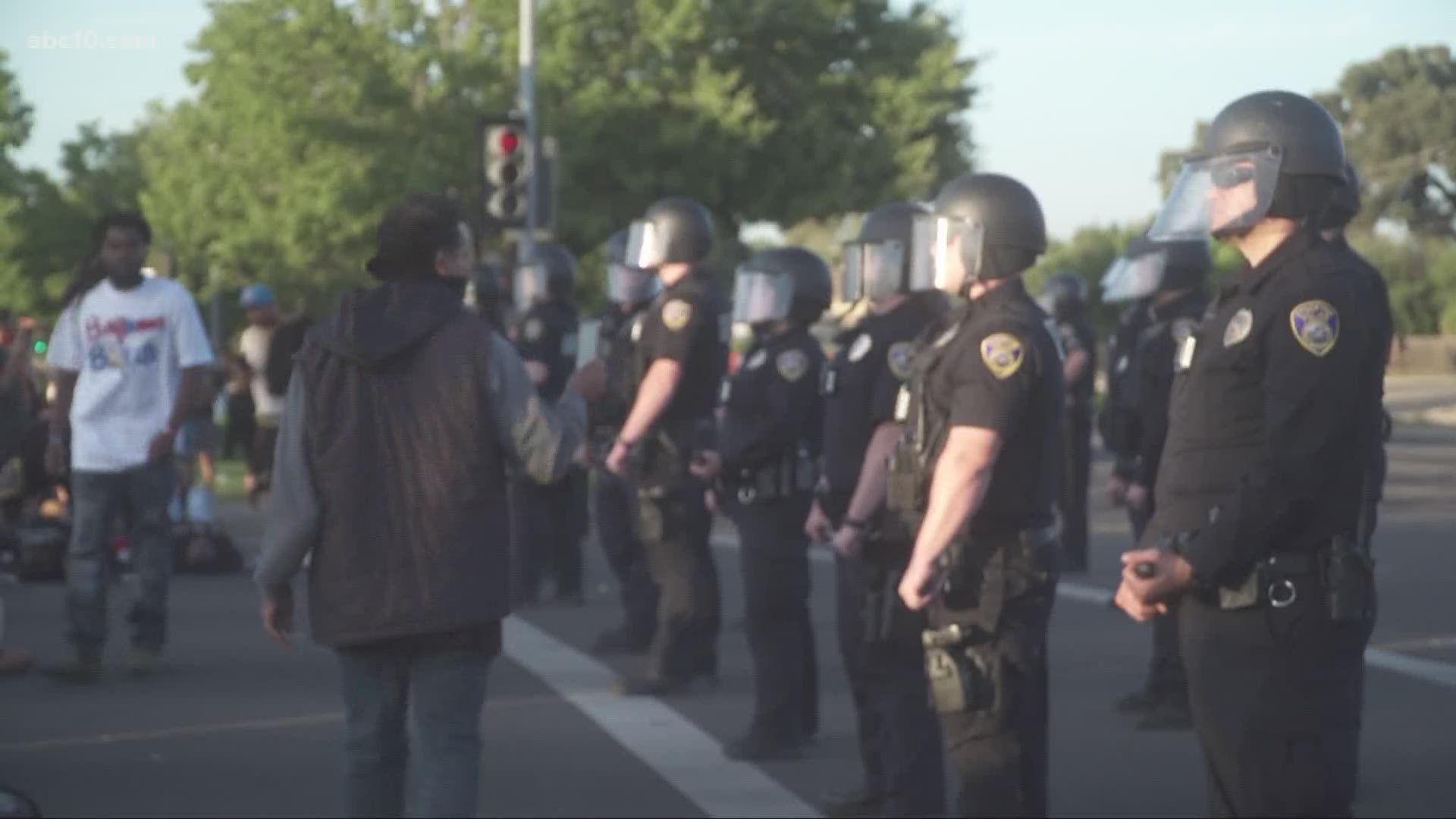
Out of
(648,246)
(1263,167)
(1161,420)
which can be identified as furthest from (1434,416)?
(1263,167)

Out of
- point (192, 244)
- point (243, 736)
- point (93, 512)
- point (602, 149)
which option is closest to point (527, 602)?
point (93, 512)

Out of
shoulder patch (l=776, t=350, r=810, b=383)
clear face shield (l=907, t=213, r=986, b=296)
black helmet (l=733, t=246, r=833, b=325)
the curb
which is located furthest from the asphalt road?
clear face shield (l=907, t=213, r=986, b=296)

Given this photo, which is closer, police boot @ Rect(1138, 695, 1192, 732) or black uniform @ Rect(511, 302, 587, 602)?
police boot @ Rect(1138, 695, 1192, 732)

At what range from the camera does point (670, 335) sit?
941 centimetres

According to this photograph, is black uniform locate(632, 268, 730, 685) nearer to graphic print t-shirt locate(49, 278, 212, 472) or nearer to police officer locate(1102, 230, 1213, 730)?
police officer locate(1102, 230, 1213, 730)

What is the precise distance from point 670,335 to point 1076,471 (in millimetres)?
6308

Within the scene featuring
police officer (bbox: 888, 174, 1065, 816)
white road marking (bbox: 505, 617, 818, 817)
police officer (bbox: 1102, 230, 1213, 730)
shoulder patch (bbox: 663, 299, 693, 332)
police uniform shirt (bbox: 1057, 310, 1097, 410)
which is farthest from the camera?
police uniform shirt (bbox: 1057, 310, 1097, 410)

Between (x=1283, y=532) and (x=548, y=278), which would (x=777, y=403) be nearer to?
(x=1283, y=532)

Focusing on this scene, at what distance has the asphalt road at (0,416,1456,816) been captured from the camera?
743cm

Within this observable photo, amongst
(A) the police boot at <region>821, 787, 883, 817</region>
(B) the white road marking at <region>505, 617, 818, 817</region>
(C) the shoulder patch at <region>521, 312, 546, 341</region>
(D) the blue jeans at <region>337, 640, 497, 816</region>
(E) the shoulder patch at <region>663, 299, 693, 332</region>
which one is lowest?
(B) the white road marking at <region>505, 617, 818, 817</region>

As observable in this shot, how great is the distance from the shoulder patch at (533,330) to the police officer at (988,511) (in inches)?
271

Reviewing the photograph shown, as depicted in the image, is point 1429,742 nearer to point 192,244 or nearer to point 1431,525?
point 1431,525

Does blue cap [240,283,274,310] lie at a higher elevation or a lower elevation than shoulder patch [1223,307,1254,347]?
lower

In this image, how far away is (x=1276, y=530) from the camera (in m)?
4.48
